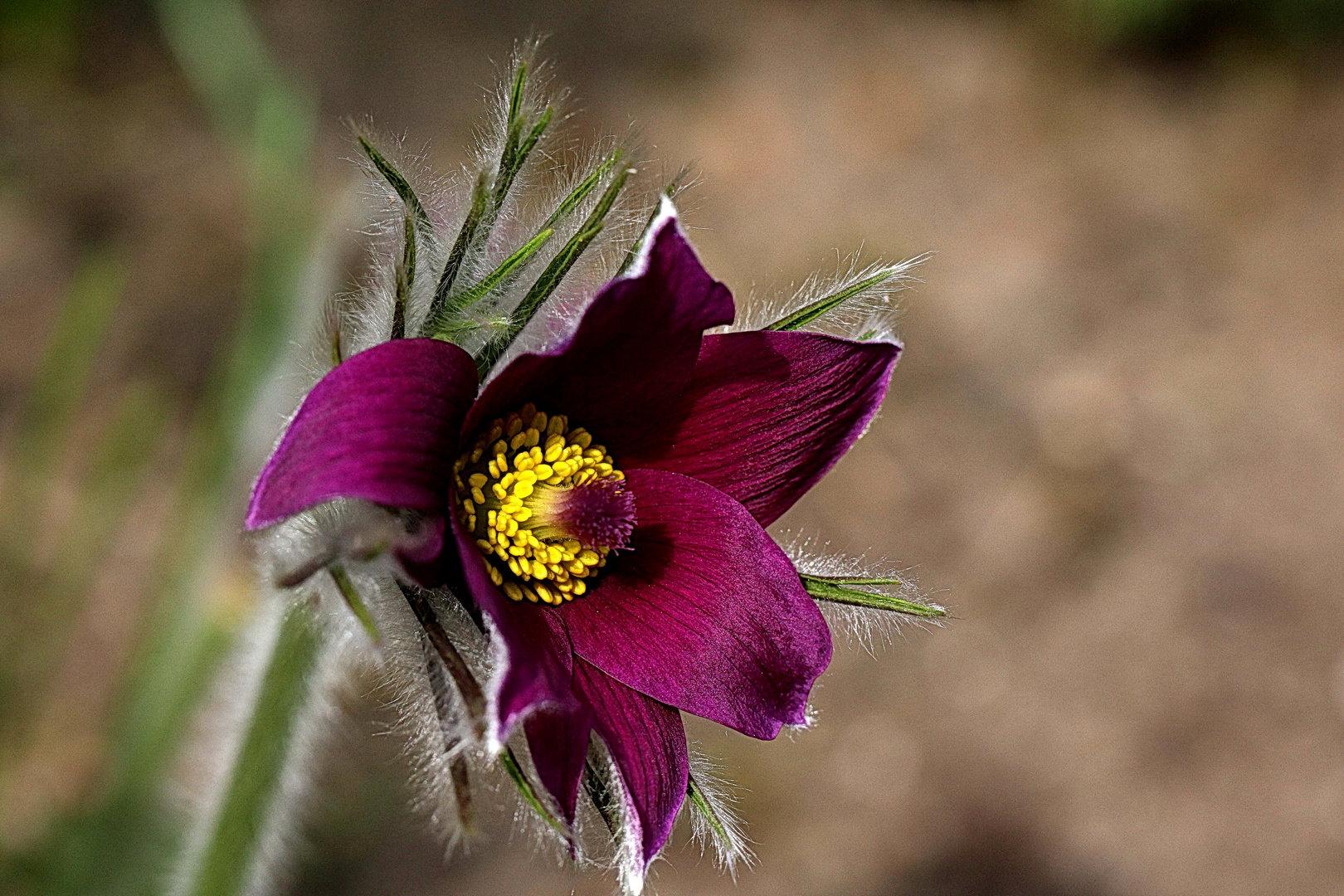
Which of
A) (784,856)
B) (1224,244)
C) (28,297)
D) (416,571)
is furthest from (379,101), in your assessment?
(416,571)

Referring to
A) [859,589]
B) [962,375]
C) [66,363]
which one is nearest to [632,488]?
[859,589]

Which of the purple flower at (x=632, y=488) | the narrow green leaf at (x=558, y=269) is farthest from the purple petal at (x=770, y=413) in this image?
the narrow green leaf at (x=558, y=269)

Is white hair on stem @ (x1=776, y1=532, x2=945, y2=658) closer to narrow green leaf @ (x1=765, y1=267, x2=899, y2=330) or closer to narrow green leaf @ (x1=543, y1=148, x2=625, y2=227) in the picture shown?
narrow green leaf @ (x1=765, y1=267, x2=899, y2=330)

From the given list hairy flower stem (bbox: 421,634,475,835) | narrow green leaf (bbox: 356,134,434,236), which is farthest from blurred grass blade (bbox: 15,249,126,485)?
hairy flower stem (bbox: 421,634,475,835)

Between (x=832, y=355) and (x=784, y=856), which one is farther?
(x=784, y=856)

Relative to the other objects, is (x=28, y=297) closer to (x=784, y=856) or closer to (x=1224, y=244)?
(x=784, y=856)

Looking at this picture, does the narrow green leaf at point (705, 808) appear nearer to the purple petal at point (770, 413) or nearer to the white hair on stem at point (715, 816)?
the white hair on stem at point (715, 816)

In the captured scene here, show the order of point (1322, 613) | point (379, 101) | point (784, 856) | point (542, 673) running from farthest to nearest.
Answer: point (379, 101) → point (1322, 613) → point (784, 856) → point (542, 673)
